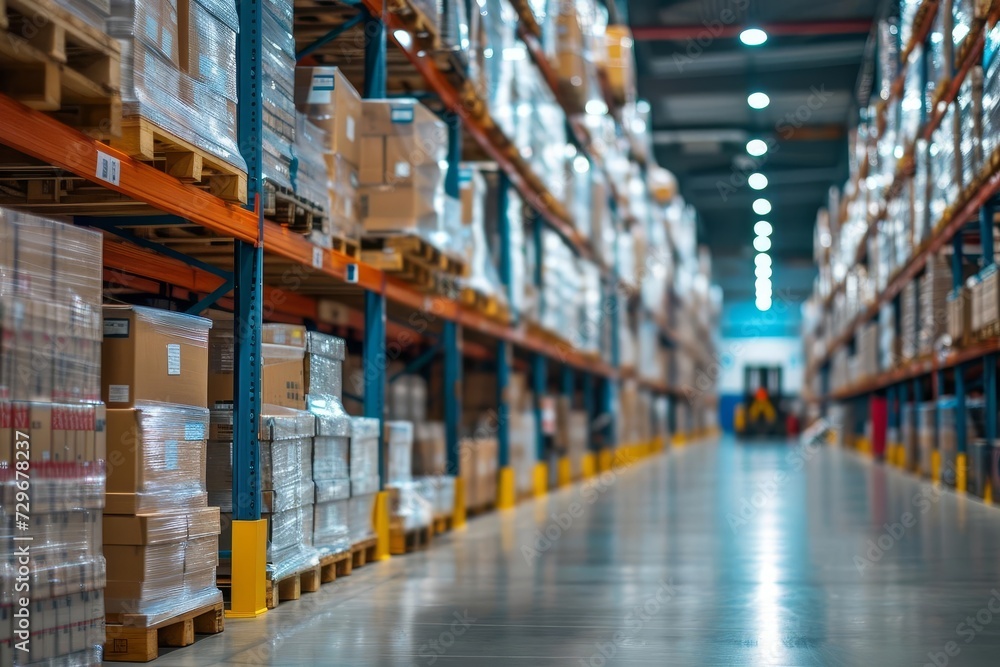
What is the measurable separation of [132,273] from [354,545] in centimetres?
182

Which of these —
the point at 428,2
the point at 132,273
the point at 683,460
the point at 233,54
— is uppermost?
the point at 428,2

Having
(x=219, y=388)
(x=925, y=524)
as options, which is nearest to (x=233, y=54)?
(x=219, y=388)

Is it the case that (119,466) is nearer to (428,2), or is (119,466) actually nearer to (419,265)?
(419,265)

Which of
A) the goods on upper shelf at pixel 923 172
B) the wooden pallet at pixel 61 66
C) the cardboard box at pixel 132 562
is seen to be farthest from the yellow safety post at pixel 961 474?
the wooden pallet at pixel 61 66

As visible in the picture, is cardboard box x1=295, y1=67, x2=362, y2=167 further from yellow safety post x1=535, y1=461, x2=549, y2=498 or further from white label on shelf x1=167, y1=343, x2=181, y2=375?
yellow safety post x1=535, y1=461, x2=549, y2=498

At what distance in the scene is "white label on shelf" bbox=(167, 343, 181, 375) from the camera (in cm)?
410

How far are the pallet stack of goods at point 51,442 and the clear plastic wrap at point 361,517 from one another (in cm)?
270

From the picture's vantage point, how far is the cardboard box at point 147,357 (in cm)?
388

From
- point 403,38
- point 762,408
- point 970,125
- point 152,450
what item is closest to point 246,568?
point 152,450

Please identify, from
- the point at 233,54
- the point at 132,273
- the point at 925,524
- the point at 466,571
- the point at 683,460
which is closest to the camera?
the point at 233,54

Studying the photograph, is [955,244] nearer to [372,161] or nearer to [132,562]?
[372,161]

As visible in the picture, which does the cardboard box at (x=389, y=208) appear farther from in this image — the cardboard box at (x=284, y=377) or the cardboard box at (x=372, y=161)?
the cardboard box at (x=284, y=377)

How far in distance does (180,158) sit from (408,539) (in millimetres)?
3624

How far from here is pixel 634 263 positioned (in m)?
19.3
